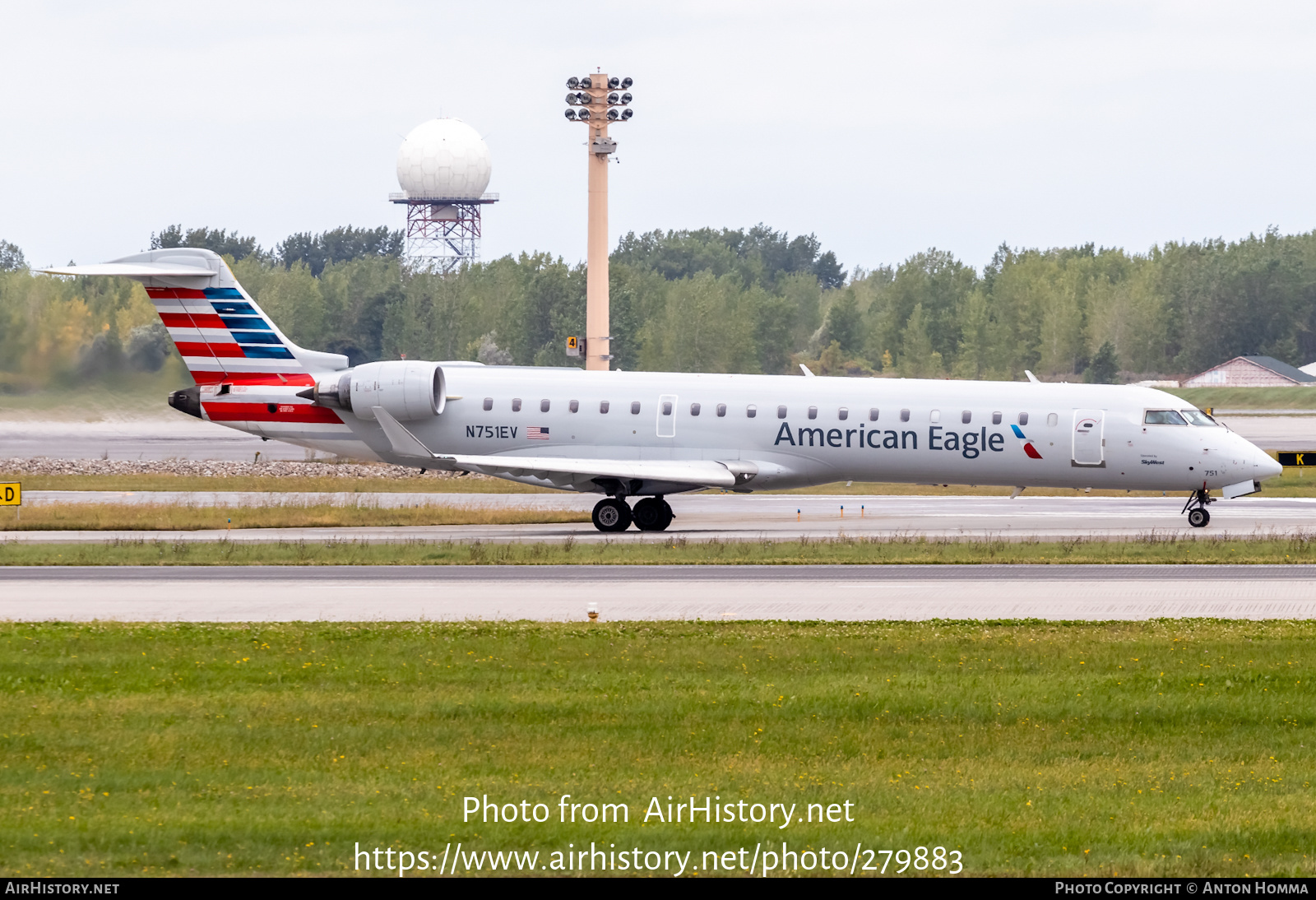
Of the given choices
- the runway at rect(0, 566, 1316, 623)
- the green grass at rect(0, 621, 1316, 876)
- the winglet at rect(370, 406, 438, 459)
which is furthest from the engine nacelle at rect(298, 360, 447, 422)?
the green grass at rect(0, 621, 1316, 876)

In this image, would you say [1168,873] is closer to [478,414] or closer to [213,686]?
[213,686]

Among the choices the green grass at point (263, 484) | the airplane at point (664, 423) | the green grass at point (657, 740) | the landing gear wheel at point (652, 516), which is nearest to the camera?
the green grass at point (657, 740)

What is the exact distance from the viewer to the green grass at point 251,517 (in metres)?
34.6

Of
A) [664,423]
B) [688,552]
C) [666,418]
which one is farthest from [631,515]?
[688,552]

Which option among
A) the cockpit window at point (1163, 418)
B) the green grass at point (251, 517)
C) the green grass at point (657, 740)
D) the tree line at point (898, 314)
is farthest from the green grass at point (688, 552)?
the tree line at point (898, 314)

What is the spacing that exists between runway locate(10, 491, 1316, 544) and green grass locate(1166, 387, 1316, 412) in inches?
2384

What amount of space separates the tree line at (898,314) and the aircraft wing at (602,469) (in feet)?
170

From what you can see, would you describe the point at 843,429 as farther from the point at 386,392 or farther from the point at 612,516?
the point at 386,392

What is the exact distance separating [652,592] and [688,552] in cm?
555

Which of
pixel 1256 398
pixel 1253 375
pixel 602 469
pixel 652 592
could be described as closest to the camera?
pixel 652 592

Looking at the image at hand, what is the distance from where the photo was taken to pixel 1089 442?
3291 centimetres

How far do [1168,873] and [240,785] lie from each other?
618cm

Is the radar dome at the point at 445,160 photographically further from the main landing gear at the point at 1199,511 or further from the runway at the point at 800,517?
the main landing gear at the point at 1199,511

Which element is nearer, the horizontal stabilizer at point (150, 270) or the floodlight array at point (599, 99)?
the horizontal stabilizer at point (150, 270)
